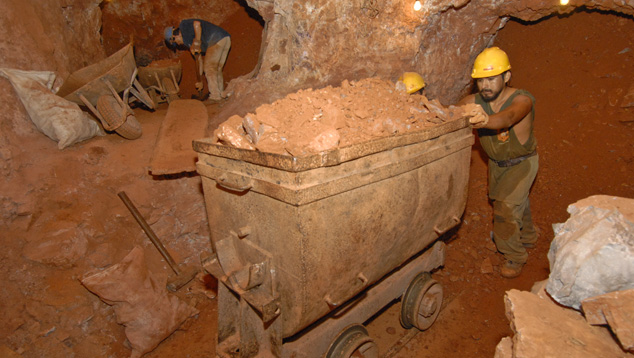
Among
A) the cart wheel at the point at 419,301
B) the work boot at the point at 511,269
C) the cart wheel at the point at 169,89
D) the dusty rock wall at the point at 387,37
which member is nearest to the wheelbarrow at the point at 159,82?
the cart wheel at the point at 169,89

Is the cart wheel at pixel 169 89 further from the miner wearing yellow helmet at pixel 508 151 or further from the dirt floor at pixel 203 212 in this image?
the miner wearing yellow helmet at pixel 508 151

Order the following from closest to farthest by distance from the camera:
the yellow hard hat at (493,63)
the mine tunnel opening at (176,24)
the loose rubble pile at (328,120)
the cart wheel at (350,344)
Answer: the loose rubble pile at (328,120) < the cart wheel at (350,344) < the yellow hard hat at (493,63) < the mine tunnel opening at (176,24)

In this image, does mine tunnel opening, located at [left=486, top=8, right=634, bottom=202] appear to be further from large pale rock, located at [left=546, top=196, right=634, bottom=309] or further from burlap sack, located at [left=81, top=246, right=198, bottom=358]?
burlap sack, located at [left=81, top=246, right=198, bottom=358]

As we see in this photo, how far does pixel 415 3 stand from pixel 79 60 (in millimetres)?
5255

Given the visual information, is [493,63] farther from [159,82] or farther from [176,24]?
[176,24]

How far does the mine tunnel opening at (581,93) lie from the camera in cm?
402

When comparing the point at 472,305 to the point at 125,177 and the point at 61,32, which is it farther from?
the point at 61,32

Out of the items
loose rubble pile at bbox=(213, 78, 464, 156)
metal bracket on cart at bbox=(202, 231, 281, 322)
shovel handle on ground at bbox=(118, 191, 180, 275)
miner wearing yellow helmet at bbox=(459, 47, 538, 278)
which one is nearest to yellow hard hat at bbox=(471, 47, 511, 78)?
miner wearing yellow helmet at bbox=(459, 47, 538, 278)

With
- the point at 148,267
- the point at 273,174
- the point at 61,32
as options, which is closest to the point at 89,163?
the point at 148,267

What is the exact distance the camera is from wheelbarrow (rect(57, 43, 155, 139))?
13.1 ft

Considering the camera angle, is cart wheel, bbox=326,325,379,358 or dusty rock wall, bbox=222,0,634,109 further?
dusty rock wall, bbox=222,0,634,109

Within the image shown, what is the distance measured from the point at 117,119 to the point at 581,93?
20.5 ft

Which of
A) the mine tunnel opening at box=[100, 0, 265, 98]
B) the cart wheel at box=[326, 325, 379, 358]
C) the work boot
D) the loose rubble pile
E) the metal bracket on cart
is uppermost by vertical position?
the mine tunnel opening at box=[100, 0, 265, 98]

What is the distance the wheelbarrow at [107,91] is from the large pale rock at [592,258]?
14.7ft
